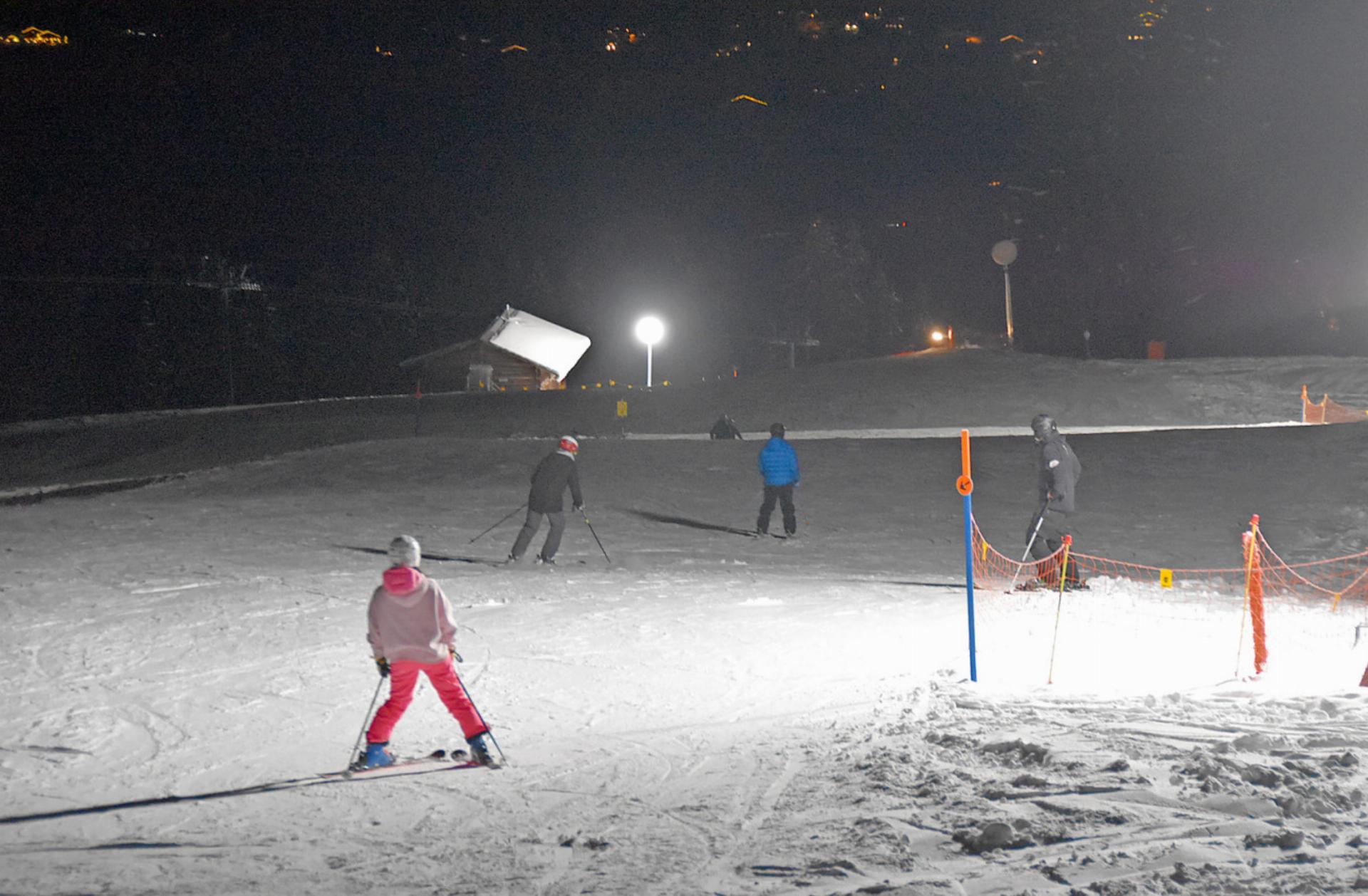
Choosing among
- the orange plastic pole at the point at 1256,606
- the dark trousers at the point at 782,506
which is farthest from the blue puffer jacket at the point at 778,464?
the orange plastic pole at the point at 1256,606

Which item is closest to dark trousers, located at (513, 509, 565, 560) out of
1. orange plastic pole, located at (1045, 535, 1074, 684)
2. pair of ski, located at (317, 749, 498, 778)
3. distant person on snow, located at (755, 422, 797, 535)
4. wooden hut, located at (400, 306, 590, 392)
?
distant person on snow, located at (755, 422, 797, 535)

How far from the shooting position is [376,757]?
247 inches

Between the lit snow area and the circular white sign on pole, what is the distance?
3952 centimetres

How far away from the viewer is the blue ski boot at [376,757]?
6.25 m

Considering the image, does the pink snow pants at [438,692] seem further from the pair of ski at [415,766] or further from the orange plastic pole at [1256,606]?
the orange plastic pole at [1256,606]

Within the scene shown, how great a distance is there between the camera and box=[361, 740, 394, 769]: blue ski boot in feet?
20.5

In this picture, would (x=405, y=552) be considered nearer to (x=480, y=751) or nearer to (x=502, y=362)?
(x=480, y=751)

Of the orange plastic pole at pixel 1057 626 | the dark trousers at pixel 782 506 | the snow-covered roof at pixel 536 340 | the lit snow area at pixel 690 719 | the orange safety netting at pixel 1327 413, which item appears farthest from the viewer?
the snow-covered roof at pixel 536 340

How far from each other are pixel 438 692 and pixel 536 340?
39.0m

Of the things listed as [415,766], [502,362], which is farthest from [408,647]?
[502,362]

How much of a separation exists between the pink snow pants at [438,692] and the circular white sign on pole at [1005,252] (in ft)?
171

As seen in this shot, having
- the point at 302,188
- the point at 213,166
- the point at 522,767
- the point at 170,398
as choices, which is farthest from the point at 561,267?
the point at 522,767

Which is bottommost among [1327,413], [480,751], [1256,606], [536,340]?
[480,751]

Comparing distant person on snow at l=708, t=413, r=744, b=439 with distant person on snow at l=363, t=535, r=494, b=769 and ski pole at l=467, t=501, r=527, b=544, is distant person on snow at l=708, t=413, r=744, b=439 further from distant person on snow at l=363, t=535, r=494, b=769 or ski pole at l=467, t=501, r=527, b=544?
distant person on snow at l=363, t=535, r=494, b=769
